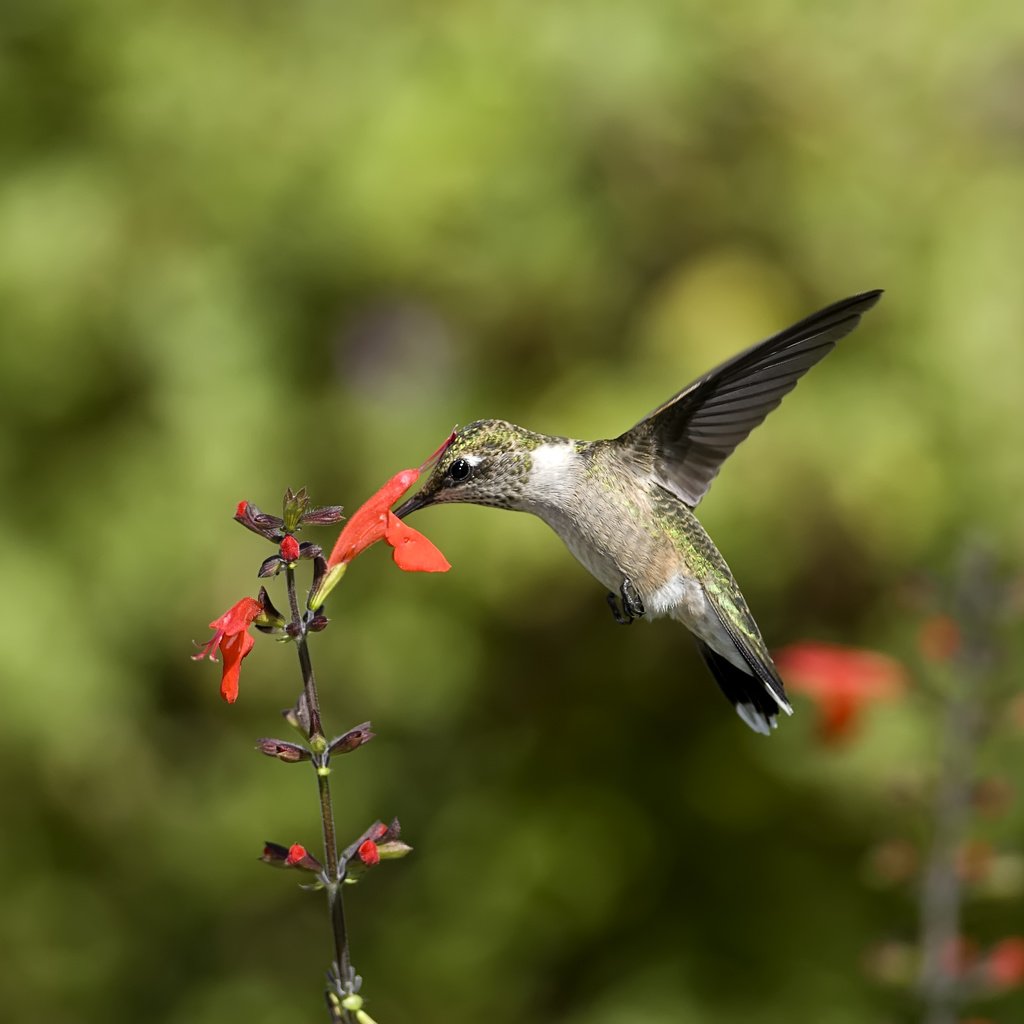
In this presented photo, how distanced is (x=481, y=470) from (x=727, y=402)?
472mm

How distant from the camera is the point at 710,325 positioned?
467 centimetres

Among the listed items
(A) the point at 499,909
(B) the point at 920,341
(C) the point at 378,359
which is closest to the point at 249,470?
(C) the point at 378,359

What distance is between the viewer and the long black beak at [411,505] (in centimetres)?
186

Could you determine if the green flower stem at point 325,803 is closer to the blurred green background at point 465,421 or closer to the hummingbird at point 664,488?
the hummingbird at point 664,488

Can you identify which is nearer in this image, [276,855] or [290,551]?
[290,551]

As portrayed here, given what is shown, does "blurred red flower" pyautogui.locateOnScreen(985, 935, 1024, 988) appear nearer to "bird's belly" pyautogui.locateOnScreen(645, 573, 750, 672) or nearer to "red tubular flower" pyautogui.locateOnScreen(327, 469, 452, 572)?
"bird's belly" pyautogui.locateOnScreen(645, 573, 750, 672)

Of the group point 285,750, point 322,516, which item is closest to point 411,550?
point 322,516

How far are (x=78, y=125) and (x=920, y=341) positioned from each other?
10.4 feet

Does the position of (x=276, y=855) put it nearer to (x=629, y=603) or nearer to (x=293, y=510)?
(x=293, y=510)

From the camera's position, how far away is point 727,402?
86.7 inches

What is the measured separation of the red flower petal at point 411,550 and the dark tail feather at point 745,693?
74 cm

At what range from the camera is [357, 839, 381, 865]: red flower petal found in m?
→ 1.47

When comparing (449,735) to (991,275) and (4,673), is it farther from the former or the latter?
(991,275)

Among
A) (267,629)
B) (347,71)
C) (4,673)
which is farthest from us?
(347,71)
